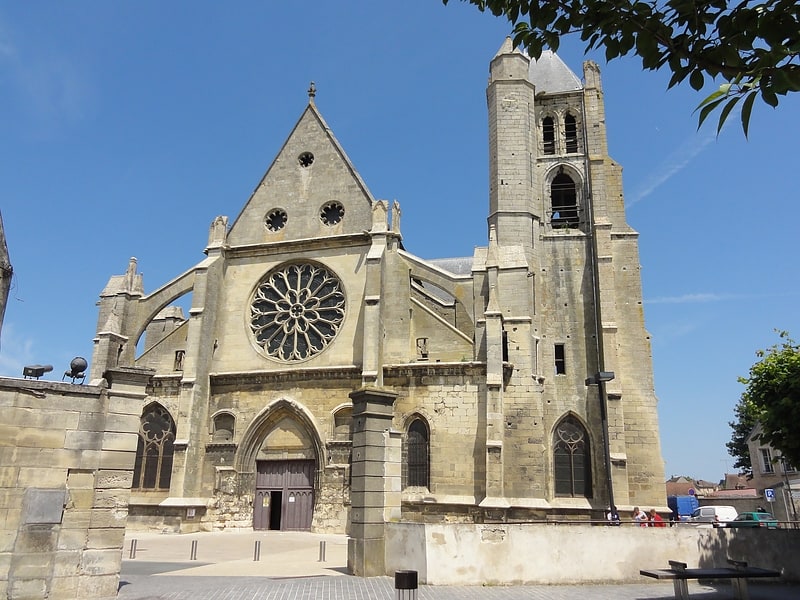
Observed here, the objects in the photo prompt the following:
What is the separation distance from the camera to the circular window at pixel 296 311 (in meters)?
22.6

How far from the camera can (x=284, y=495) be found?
21094mm

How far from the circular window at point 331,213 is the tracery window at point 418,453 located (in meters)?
8.16

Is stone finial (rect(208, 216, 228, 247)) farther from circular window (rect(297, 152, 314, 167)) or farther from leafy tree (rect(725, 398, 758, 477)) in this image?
leafy tree (rect(725, 398, 758, 477))

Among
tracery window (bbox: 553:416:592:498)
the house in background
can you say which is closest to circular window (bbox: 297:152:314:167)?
tracery window (bbox: 553:416:592:498)

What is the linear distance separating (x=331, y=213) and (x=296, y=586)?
16.2 metres

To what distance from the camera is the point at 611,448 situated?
21.0 m

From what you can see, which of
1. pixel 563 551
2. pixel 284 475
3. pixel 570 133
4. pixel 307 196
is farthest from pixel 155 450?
pixel 570 133

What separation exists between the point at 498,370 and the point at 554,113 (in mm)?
13002

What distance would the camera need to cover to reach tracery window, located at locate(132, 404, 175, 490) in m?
21.6

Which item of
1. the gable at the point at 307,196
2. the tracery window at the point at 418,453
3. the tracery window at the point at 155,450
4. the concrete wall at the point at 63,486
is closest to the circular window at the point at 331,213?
the gable at the point at 307,196

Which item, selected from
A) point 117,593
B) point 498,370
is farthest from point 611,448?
point 117,593

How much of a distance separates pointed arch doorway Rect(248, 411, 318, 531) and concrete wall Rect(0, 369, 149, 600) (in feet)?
38.8

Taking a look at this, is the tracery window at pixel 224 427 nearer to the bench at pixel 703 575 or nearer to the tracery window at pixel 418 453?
the tracery window at pixel 418 453

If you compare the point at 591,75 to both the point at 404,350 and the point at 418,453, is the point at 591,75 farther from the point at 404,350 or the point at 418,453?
the point at 418,453
